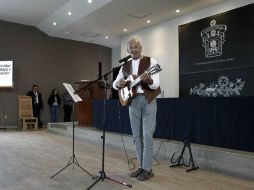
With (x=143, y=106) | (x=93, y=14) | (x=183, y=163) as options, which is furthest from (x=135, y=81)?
(x=93, y=14)

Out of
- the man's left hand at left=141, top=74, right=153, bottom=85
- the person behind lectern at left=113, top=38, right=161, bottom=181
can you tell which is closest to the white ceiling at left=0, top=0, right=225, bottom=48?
the person behind lectern at left=113, top=38, right=161, bottom=181

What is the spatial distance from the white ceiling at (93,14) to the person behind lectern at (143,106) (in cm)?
397

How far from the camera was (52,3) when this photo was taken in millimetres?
8344

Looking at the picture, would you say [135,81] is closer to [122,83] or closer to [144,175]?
[122,83]

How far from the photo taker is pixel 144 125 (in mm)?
3230

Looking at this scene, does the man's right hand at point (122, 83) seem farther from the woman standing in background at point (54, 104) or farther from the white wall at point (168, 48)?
the woman standing in background at point (54, 104)

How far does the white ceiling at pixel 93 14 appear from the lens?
7.16 m

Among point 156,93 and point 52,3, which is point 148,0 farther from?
point 156,93

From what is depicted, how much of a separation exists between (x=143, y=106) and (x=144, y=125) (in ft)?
0.67

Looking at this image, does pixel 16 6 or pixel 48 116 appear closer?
pixel 16 6

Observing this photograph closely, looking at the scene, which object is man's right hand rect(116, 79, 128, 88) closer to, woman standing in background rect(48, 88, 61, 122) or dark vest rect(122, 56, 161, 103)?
dark vest rect(122, 56, 161, 103)

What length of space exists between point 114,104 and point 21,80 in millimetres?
5892

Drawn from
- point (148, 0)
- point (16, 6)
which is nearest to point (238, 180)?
point (148, 0)

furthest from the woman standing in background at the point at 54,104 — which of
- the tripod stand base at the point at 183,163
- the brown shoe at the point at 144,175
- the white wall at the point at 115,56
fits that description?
the brown shoe at the point at 144,175
